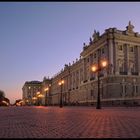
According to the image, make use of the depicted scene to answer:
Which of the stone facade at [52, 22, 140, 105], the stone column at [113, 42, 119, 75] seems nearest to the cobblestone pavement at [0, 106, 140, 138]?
the stone facade at [52, 22, 140, 105]

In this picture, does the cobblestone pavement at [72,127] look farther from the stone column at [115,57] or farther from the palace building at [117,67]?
the stone column at [115,57]

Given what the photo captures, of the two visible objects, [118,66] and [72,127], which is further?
[118,66]

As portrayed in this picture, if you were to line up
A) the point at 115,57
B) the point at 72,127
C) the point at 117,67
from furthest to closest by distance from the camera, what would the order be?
the point at 115,57
the point at 117,67
the point at 72,127

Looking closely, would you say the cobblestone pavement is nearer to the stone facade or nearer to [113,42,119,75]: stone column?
the stone facade

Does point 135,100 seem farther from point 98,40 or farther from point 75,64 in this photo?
point 75,64

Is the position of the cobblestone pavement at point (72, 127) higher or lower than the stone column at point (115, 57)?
lower

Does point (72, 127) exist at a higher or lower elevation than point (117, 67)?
→ lower

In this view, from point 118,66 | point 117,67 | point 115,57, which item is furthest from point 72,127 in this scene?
point 115,57

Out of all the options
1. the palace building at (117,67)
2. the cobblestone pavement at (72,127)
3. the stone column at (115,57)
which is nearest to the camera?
the cobblestone pavement at (72,127)

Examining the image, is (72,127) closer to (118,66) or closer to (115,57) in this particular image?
(118,66)

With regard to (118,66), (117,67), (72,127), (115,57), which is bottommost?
(72,127)

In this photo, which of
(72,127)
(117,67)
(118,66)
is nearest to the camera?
(72,127)

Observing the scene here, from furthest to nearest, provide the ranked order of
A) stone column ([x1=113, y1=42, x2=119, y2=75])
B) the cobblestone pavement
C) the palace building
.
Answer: stone column ([x1=113, y1=42, x2=119, y2=75]), the palace building, the cobblestone pavement

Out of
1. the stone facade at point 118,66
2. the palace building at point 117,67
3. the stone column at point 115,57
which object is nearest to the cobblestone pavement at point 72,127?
the palace building at point 117,67
